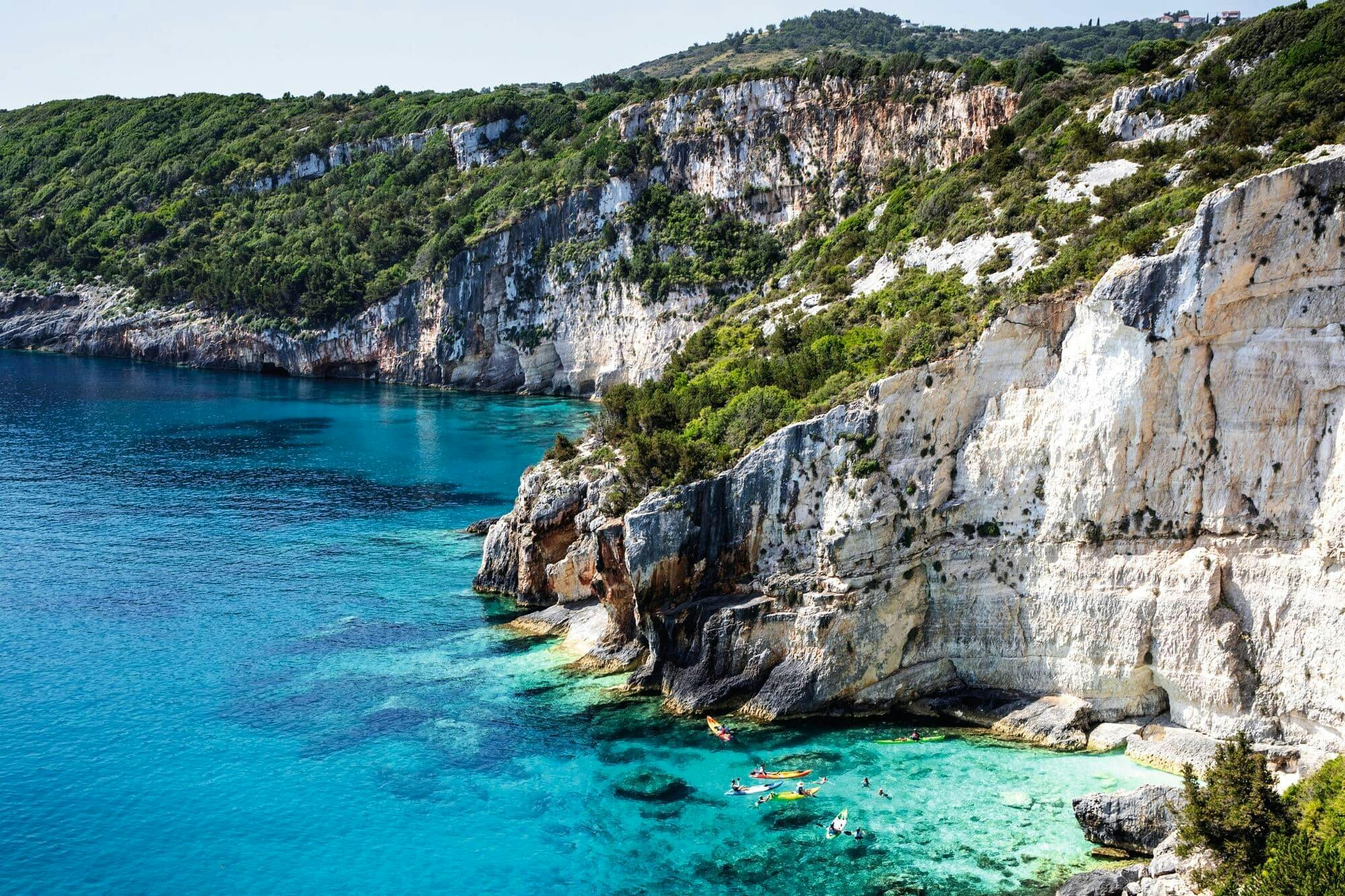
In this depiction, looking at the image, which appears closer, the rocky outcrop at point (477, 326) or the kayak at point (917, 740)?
the kayak at point (917, 740)

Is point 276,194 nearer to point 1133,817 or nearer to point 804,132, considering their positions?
point 804,132

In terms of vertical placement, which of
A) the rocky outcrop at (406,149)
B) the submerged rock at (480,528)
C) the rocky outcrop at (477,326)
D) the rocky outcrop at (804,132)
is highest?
the rocky outcrop at (406,149)

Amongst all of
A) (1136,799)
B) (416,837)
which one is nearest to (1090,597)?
(1136,799)

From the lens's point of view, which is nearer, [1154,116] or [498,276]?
[1154,116]

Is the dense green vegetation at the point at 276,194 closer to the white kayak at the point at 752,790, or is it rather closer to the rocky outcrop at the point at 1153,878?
the white kayak at the point at 752,790

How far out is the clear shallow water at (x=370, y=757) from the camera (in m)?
27.9

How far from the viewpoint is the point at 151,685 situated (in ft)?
129

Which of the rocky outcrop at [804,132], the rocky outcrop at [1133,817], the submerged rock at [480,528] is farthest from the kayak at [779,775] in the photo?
the rocky outcrop at [804,132]

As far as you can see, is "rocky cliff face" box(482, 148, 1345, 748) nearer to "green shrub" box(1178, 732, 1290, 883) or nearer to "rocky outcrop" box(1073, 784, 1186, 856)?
"rocky outcrop" box(1073, 784, 1186, 856)

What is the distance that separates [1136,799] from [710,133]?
289ft

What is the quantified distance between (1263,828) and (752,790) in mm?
13081

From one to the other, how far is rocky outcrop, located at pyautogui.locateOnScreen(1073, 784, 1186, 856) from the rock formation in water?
54.3 metres

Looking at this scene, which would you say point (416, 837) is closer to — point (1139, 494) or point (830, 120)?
point (1139, 494)

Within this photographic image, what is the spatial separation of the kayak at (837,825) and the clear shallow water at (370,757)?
0.35 metres
